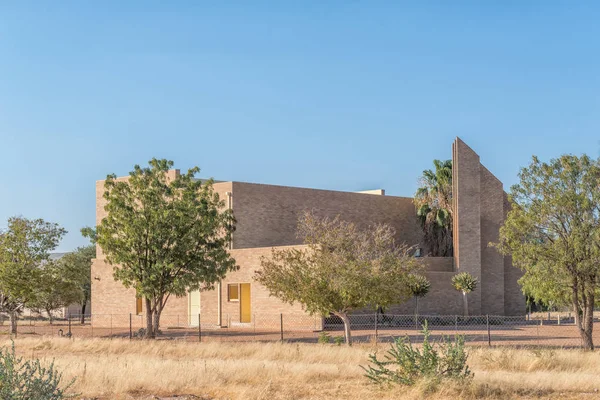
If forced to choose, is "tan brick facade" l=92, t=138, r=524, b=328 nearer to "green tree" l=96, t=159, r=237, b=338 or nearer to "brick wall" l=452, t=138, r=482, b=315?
"brick wall" l=452, t=138, r=482, b=315

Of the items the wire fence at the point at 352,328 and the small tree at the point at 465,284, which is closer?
the wire fence at the point at 352,328

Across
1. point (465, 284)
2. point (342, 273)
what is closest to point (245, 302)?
point (465, 284)

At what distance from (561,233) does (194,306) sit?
26.1 m

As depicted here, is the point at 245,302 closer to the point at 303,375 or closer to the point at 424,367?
the point at 303,375

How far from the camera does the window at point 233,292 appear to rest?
149 feet

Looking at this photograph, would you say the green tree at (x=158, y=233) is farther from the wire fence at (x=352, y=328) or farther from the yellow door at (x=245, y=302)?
the yellow door at (x=245, y=302)

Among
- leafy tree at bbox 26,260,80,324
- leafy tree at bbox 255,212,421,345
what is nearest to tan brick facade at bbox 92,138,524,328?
leafy tree at bbox 26,260,80,324

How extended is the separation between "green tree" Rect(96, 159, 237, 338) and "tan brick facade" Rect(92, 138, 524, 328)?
880 cm

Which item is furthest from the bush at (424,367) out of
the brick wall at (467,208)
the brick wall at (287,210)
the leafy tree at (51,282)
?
the brick wall at (467,208)

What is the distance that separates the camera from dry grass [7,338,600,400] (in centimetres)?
1688

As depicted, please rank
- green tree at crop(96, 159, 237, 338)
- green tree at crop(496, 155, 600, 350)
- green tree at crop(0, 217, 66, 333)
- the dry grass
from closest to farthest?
the dry grass < green tree at crop(496, 155, 600, 350) < green tree at crop(96, 159, 237, 338) < green tree at crop(0, 217, 66, 333)

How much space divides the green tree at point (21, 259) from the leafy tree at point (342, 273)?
19.9 metres

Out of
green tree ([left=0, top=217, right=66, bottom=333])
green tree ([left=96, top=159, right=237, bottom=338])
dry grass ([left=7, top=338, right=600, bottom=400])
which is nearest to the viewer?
dry grass ([left=7, top=338, right=600, bottom=400])

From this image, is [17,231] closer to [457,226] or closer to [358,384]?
[457,226]
